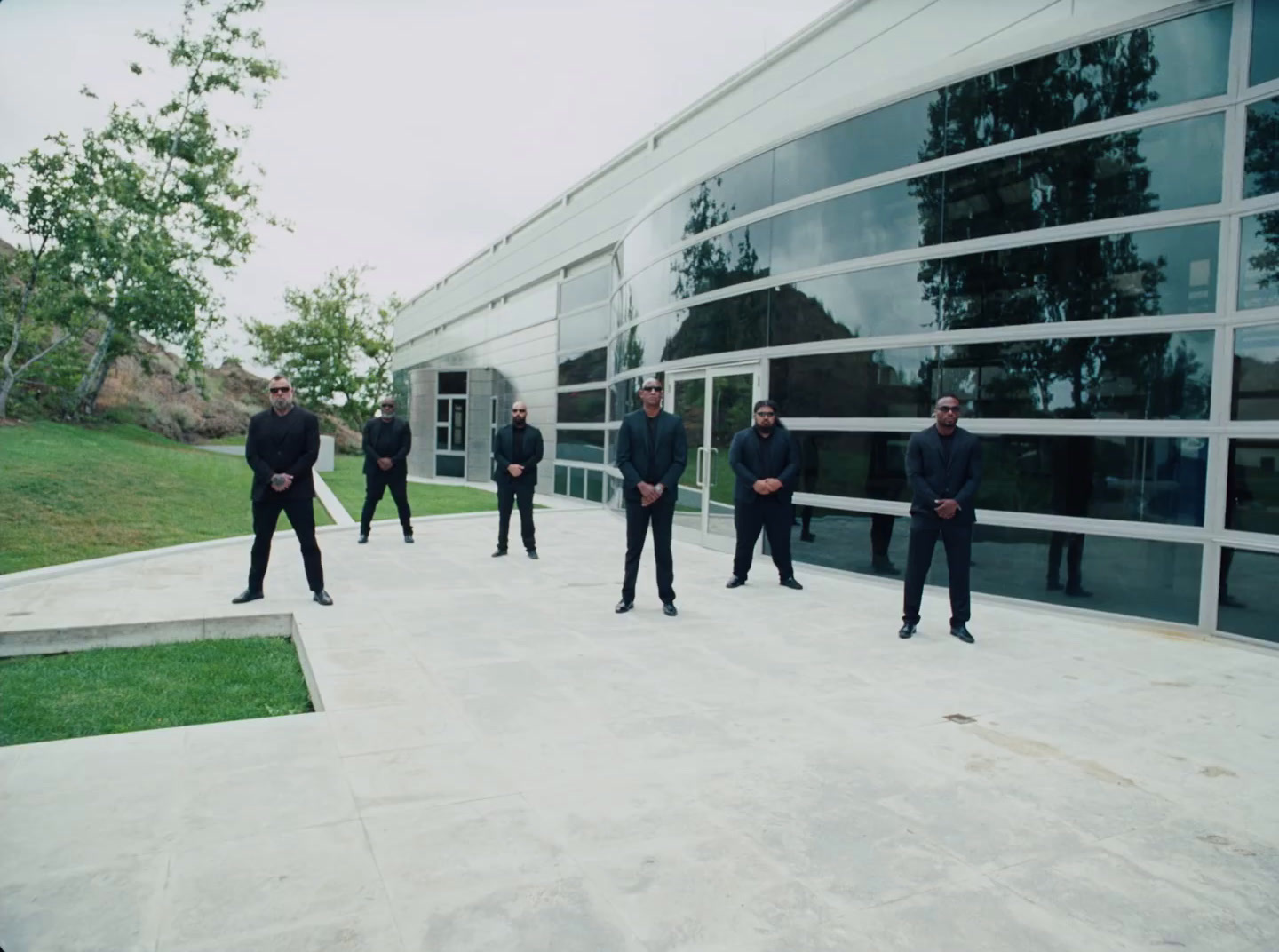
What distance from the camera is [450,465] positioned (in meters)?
27.7

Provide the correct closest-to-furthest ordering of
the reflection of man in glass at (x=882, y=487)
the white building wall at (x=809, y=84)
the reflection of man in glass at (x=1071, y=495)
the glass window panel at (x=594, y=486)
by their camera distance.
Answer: the reflection of man in glass at (x=1071, y=495) → the white building wall at (x=809, y=84) → the reflection of man in glass at (x=882, y=487) → the glass window panel at (x=594, y=486)

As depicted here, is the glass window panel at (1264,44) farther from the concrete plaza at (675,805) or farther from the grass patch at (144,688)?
the grass patch at (144,688)

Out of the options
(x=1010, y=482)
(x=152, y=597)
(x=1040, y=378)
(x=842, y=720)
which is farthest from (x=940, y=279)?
(x=152, y=597)

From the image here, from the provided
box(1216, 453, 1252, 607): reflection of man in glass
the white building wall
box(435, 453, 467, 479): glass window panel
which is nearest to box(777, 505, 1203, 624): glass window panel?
box(1216, 453, 1252, 607): reflection of man in glass

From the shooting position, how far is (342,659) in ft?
19.1

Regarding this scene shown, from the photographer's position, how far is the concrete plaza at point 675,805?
2.76 meters

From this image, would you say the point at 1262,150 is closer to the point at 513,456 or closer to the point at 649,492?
the point at 649,492

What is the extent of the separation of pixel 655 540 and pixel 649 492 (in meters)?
0.45

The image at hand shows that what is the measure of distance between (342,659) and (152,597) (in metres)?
3.01

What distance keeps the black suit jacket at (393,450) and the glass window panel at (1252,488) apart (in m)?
9.25

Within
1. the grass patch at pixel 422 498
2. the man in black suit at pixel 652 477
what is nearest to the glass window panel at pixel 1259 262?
the man in black suit at pixel 652 477

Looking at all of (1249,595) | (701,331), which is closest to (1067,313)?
(1249,595)

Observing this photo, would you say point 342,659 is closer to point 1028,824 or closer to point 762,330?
point 1028,824

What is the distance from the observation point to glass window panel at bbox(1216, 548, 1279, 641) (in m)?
6.70
